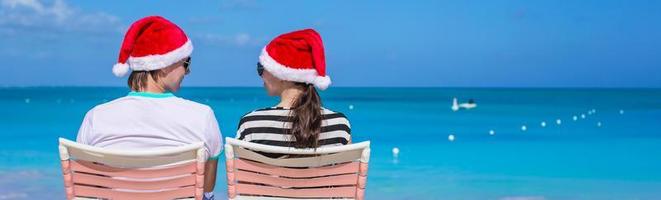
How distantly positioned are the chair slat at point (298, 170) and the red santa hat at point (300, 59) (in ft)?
1.04

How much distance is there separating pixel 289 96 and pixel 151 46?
0.45m

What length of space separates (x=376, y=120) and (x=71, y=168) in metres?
22.6

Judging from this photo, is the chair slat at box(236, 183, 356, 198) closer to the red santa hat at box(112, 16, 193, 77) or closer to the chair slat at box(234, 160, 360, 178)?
the chair slat at box(234, 160, 360, 178)

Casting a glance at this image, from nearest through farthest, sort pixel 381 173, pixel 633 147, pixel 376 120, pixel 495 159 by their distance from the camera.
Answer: pixel 381 173
pixel 495 159
pixel 633 147
pixel 376 120

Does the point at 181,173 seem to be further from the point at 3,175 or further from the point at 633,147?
the point at 633,147

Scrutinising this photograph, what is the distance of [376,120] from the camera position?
2523cm

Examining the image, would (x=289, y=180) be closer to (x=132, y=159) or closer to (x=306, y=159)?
(x=306, y=159)

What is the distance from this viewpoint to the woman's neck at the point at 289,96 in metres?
2.98

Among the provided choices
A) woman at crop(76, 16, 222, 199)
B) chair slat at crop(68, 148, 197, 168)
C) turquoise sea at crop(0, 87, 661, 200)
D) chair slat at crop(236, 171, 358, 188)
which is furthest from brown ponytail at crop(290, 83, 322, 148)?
turquoise sea at crop(0, 87, 661, 200)

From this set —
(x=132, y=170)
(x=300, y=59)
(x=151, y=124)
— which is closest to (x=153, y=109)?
(x=151, y=124)

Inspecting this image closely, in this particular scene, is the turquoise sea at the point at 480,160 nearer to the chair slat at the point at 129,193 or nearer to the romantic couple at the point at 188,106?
the romantic couple at the point at 188,106

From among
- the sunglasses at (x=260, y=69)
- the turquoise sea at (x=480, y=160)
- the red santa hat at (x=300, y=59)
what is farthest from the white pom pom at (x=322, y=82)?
the turquoise sea at (x=480, y=160)

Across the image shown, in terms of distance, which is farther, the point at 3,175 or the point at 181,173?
the point at 3,175

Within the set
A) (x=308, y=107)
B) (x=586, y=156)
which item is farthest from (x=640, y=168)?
(x=308, y=107)
